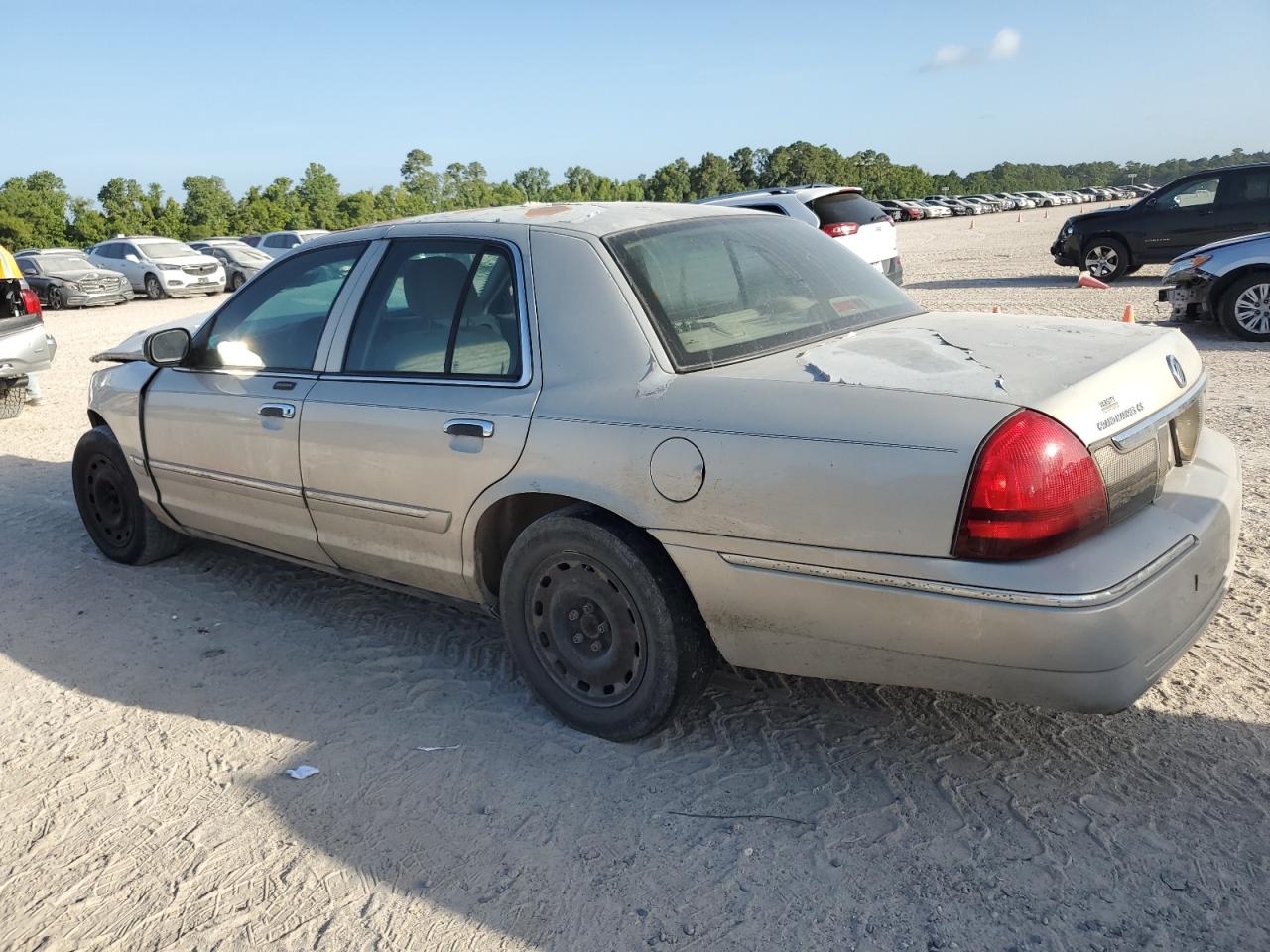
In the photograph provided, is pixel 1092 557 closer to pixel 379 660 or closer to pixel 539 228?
pixel 539 228

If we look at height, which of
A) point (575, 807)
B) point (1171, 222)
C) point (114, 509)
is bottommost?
point (575, 807)

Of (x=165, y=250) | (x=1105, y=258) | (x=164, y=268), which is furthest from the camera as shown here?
(x=165, y=250)

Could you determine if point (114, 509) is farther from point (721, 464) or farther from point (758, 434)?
point (758, 434)

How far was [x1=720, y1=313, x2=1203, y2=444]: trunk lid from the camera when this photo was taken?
2703mm

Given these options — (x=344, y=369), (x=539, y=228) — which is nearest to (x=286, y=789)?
(x=344, y=369)

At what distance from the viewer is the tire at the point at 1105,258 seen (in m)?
16.9

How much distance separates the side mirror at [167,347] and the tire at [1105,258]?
15.9 meters

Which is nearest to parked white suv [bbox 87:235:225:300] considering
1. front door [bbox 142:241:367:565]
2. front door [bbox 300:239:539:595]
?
front door [bbox 142:241:367:565]

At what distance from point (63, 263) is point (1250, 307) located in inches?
939

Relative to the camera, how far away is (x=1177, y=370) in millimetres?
3162

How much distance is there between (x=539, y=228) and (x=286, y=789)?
202cm

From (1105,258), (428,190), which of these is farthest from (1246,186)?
(428,190)

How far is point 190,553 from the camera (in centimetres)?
555

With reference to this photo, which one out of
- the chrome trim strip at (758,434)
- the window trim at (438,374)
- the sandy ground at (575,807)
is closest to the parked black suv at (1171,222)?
the sandy ground at (575,807)
